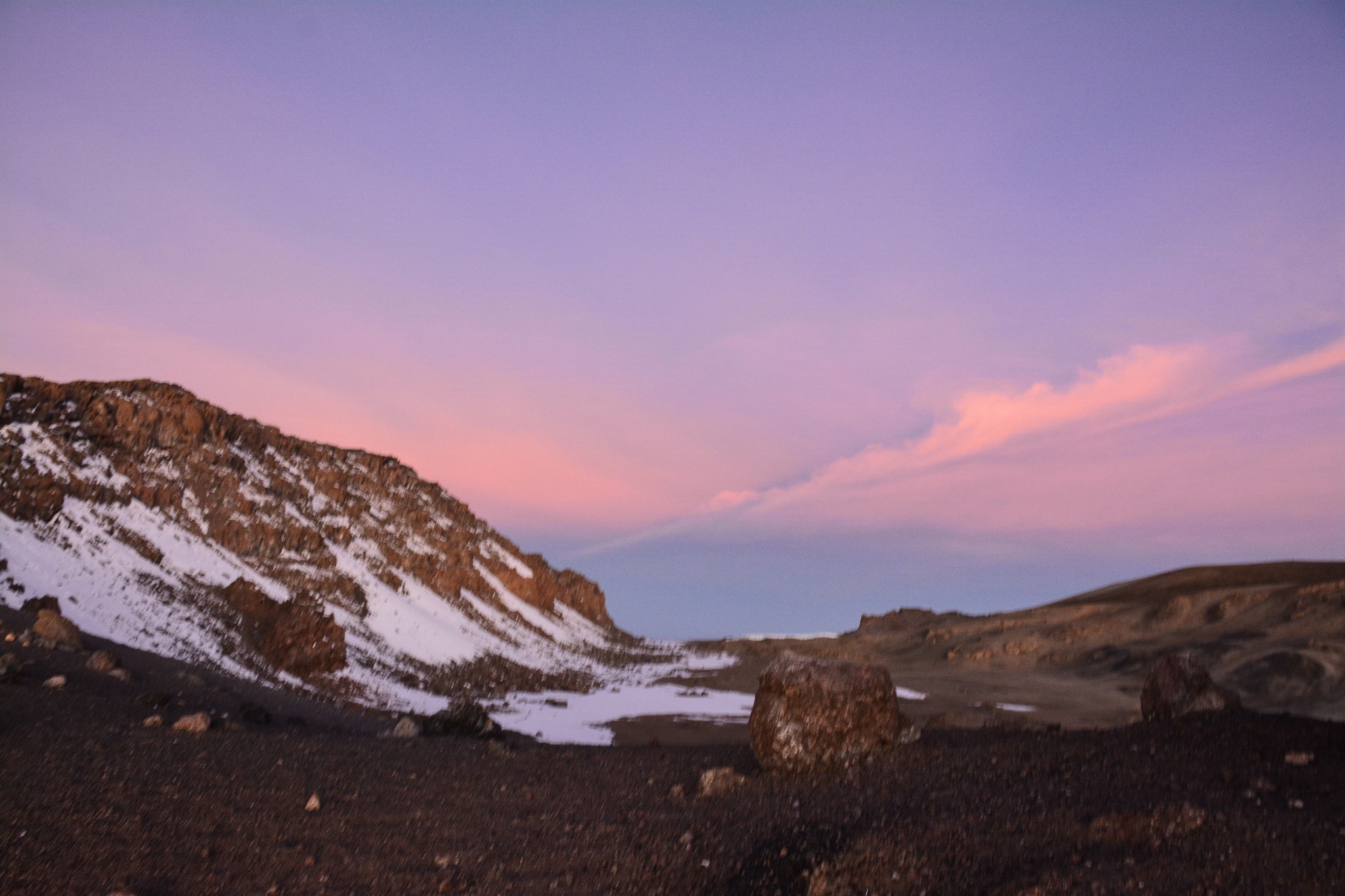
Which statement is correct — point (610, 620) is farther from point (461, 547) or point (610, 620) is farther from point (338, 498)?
point (338, 498)

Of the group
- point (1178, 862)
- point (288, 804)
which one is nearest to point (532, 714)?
point (288, 804)

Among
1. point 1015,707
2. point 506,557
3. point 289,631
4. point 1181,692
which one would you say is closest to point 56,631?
point 289,631

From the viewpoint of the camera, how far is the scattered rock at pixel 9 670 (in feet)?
32.5

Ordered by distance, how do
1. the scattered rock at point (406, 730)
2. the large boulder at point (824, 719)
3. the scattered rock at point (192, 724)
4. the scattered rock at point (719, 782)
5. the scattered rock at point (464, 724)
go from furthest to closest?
the scattered rock at point (464, 724)
the scattered rock at point (406, 730)
the scattered rock at point (192, 724)
the large boulder at point (824, 719)
the scattered rock at point (719, 782)

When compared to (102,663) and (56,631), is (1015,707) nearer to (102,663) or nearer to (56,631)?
(102,663)

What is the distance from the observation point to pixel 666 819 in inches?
305

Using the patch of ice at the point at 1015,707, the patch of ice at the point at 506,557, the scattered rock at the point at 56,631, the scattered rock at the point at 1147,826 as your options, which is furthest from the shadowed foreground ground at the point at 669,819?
the patch of ice at the point at 506,557

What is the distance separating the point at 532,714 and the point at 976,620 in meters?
36.6

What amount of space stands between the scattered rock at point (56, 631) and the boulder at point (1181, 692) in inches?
645

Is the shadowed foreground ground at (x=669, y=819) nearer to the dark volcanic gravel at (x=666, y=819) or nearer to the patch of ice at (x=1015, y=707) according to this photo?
the dark volcanic gravel at (x=666, y=819)

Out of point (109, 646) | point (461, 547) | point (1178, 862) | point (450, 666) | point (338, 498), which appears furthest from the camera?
point (461, 547)

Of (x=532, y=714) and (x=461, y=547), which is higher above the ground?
(x=461, y=547)

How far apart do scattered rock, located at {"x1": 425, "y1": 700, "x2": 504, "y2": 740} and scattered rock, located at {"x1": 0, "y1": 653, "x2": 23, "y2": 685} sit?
222 inches

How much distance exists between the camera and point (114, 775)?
299 inches
